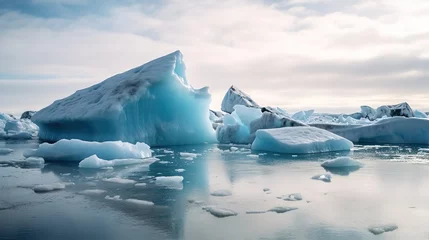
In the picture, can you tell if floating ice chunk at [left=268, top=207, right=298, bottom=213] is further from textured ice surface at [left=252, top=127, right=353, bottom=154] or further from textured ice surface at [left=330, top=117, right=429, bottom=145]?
textured ice surface at [left=330, top=117, right=429, bottom=145]

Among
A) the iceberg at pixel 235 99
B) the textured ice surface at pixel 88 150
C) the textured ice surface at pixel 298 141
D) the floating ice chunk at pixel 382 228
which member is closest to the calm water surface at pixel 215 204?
the floating ice chunk at pixel 382 228

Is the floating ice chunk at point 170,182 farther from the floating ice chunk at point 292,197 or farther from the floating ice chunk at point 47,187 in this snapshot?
the floating ice chunk at point 292,197

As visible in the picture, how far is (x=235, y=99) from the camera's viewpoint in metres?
23.6

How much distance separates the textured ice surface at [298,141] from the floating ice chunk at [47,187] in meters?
6.38

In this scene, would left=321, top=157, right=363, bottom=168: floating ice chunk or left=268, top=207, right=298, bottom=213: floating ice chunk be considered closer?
left=268, top=207, right=298, bottom=213: floating ice chunk

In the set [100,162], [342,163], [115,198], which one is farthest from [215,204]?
[342,163]

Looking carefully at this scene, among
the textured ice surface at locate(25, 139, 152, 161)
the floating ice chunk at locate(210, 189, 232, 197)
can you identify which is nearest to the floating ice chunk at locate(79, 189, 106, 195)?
the floating ice chunk at locate(210, 189, 232, 197)

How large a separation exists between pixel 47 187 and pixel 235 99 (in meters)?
18.8

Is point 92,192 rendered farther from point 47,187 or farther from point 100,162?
point 100,162

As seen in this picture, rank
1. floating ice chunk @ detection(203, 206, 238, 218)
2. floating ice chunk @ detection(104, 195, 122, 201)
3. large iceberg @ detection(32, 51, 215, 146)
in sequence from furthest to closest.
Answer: large iceberg @ detection(32, 51, 215, 146)
floating ice chunk @ detection(104, 195, 122, 201)
floating ice chunk @ detection(203, 206, 238, 218)

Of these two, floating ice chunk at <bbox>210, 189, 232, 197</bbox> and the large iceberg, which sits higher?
the large iceberg

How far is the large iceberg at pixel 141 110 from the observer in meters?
12.0

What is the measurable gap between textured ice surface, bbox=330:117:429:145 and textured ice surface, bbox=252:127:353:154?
11.6ft

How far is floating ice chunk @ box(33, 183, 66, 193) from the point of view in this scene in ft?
16.7
